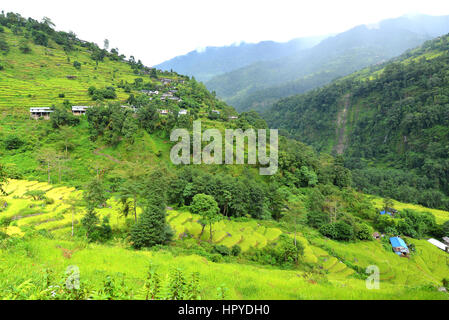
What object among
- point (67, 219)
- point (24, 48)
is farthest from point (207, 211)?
A: point (24, 48)

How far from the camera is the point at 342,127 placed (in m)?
104

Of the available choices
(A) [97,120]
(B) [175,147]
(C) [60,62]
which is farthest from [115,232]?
(C) [60,62]

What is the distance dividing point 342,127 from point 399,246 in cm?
8925

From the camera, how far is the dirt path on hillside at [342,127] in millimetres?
96200

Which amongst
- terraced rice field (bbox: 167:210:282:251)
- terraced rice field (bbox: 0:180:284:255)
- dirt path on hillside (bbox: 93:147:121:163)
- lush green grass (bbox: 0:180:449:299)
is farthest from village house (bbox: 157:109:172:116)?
terraced rice field (bbox: 167:210:282:251)

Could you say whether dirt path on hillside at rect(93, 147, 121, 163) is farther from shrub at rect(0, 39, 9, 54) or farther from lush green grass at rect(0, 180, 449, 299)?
shrub at rect(0, 39, 9, 54)

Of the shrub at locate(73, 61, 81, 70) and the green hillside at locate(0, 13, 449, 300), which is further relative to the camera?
the shrub at locate(73, 61, 81, 70)

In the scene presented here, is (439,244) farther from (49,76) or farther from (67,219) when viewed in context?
(49,76)

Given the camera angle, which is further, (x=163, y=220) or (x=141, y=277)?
(x=163, y=220)

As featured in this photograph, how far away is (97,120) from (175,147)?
52.7 feet

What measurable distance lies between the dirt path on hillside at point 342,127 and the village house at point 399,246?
2842 inches

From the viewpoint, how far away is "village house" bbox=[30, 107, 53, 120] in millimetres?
42781

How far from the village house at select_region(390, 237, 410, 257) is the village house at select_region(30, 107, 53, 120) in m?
66.9

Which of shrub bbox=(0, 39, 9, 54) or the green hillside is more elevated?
shrub bbox=(0, 39, 9, 54)
